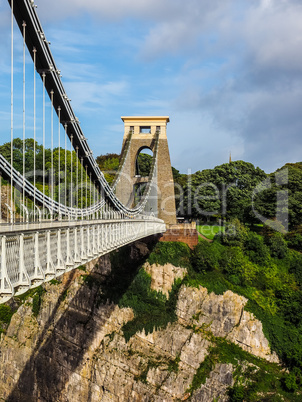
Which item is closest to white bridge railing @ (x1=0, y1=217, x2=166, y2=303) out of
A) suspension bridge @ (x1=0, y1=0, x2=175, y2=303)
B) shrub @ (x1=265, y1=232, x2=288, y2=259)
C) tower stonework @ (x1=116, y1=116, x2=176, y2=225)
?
suspension bridge @ (x1=0, y1=0, x2=175, y2=303)

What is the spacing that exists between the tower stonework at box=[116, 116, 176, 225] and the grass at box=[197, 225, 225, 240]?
9.74 ft

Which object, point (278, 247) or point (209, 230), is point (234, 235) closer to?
point (278, 247)

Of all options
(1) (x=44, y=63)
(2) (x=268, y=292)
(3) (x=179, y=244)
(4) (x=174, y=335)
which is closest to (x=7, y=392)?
(4) (x=174, y=335)

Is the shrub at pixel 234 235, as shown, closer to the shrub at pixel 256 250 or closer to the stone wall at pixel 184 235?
the shrub at pixel 256 250

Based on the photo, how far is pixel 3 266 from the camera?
1143 centimetres

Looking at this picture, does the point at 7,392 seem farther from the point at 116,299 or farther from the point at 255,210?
the point at 255,210

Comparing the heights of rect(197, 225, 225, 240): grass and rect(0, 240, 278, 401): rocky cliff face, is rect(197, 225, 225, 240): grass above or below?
above

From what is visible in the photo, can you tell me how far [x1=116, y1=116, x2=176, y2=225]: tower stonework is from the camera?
168 ft

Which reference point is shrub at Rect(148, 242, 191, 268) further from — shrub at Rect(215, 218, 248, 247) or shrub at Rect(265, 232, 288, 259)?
shrub at Rect(265, 232, 288, 259)

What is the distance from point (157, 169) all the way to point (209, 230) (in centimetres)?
820

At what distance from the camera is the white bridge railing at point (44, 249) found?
38.8 feet

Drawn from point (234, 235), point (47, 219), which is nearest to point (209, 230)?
point (234, 235)

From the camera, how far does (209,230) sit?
1999 inches

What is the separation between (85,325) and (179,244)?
10.2 m
